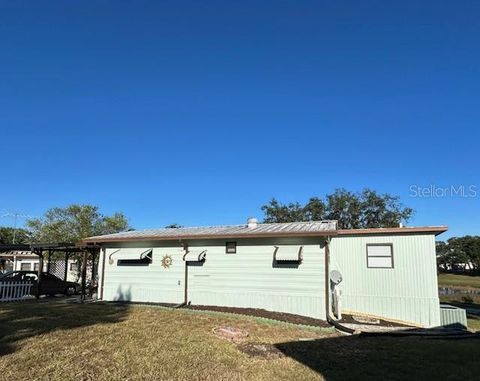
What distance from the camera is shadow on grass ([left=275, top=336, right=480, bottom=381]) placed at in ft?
21.8

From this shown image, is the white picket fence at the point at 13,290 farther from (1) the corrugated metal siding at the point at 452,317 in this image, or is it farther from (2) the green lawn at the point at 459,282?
(2) the green lawn at the point at 459,282

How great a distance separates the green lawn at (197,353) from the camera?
6426 millimetres

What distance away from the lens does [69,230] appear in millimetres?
32219

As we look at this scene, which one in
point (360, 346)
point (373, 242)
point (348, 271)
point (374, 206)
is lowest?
point (360, 346)

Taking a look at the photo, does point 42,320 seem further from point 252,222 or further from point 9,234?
point 9,234

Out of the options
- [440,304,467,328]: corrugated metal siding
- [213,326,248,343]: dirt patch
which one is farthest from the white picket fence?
[440,304,467,328]: corrugated metal siding

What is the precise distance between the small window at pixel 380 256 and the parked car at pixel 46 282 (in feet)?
47.3

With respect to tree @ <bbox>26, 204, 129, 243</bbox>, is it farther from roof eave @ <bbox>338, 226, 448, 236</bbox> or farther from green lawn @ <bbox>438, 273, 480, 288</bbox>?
green lawn @ <bbox>438, 273, 480, 288</bbox>

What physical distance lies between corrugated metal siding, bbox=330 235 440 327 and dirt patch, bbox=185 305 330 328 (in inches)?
86.2

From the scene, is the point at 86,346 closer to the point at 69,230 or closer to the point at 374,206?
the point at 69,230

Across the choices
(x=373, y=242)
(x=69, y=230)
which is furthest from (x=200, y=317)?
(x=69, y=230)

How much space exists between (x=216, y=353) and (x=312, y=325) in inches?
177

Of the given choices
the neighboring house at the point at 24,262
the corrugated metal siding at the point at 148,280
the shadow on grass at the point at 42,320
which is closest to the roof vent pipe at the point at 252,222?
the corrugated metal siding at the point at 148,280

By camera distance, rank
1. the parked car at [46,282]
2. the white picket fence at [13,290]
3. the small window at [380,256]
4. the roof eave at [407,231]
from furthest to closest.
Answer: the parked car at [46,282]
the white picket fence at [13,290]
the small window at [380,256]
the roof eave at [407,231]
